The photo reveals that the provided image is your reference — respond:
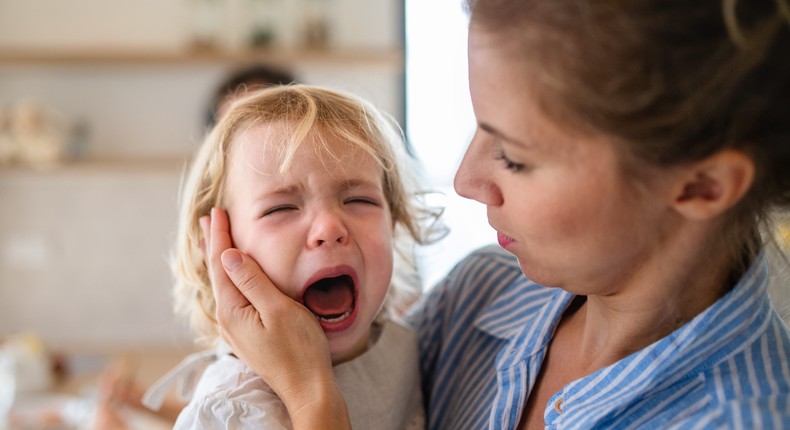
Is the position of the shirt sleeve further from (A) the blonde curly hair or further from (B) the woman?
(A) the blonde curly hair

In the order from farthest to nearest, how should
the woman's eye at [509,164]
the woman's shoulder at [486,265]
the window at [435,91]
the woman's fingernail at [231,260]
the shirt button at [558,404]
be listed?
1. the window at [435,91]
2. the woman's shoulder at [486,265]
3. the woman's fingernail at [231,260]
4. the shirt button at [558,404]
5. the woman's eye at [509,164]

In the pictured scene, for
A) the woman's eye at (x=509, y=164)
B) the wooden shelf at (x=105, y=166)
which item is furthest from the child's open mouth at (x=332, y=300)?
the wooden shelf at (x=105, y=166)

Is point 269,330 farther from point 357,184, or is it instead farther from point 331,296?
point 357,184

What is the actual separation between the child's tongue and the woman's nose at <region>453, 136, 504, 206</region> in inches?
11.6

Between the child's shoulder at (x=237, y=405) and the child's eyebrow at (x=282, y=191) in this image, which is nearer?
the child's shoulder at (x=237, y=405)

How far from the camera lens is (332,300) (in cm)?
115

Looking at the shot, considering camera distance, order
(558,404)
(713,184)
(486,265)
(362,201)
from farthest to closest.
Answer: (486,265), (362,201), (558,404), (713,184)

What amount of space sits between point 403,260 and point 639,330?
1.93 feet

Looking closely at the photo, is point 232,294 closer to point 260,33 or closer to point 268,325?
point 268,325

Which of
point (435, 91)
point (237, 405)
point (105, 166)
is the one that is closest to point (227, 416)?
point (237, 405)

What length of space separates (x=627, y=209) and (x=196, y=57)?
302 cm

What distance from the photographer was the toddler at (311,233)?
3.54 feet

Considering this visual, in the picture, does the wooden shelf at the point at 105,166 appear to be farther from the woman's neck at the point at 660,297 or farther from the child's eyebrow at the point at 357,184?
the woman's neck at the point at 660,297

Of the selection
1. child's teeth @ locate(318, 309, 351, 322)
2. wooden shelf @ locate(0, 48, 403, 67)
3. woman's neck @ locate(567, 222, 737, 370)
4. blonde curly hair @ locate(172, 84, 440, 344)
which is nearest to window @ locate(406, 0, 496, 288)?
wooden shelf @ locate(0, 48, 403, 67)
